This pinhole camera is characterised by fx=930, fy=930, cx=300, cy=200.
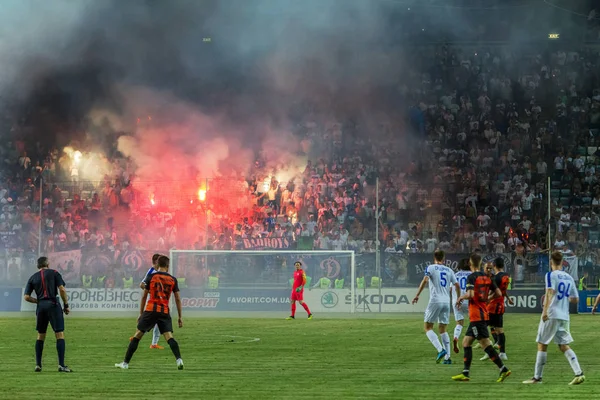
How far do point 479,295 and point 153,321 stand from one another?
212 inches

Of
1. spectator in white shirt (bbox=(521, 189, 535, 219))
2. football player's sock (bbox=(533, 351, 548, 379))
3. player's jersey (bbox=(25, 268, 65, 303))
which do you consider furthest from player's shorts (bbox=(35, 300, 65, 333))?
spectator in white shirt (bbox=(521, 189, 535, 219))

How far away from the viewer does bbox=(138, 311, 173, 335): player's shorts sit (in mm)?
15508

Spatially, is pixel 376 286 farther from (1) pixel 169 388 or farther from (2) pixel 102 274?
(1) pixel 169 388

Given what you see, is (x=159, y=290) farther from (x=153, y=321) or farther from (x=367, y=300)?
(x=367, y=300)

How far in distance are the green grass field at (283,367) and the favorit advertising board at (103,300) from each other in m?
10.3

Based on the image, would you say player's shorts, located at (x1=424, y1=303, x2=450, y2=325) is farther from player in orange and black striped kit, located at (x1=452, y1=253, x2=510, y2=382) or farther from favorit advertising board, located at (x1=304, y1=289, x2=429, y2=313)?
favorit advertising board, located at (x1=304, y1=289, x2=429, y2=313)

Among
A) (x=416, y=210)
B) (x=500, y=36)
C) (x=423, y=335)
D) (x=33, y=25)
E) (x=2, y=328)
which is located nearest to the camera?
(x=423, y=335)

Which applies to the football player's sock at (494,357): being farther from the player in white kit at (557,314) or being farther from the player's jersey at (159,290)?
the player's jersey at (159,290)

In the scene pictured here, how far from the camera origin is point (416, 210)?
38.0 meters

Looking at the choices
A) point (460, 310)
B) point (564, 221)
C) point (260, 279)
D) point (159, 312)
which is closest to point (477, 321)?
point (159, 312)

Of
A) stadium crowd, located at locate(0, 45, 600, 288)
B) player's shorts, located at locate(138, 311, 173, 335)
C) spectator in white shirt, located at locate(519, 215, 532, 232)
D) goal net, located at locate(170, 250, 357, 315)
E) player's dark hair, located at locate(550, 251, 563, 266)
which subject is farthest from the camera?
stadium crowd, located at locate(0, 45, 600, 288)

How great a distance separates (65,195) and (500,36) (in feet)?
76.1

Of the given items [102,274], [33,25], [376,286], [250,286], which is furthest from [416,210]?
[33,25]

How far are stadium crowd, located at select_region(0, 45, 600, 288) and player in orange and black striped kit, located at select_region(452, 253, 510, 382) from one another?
20022 mm
